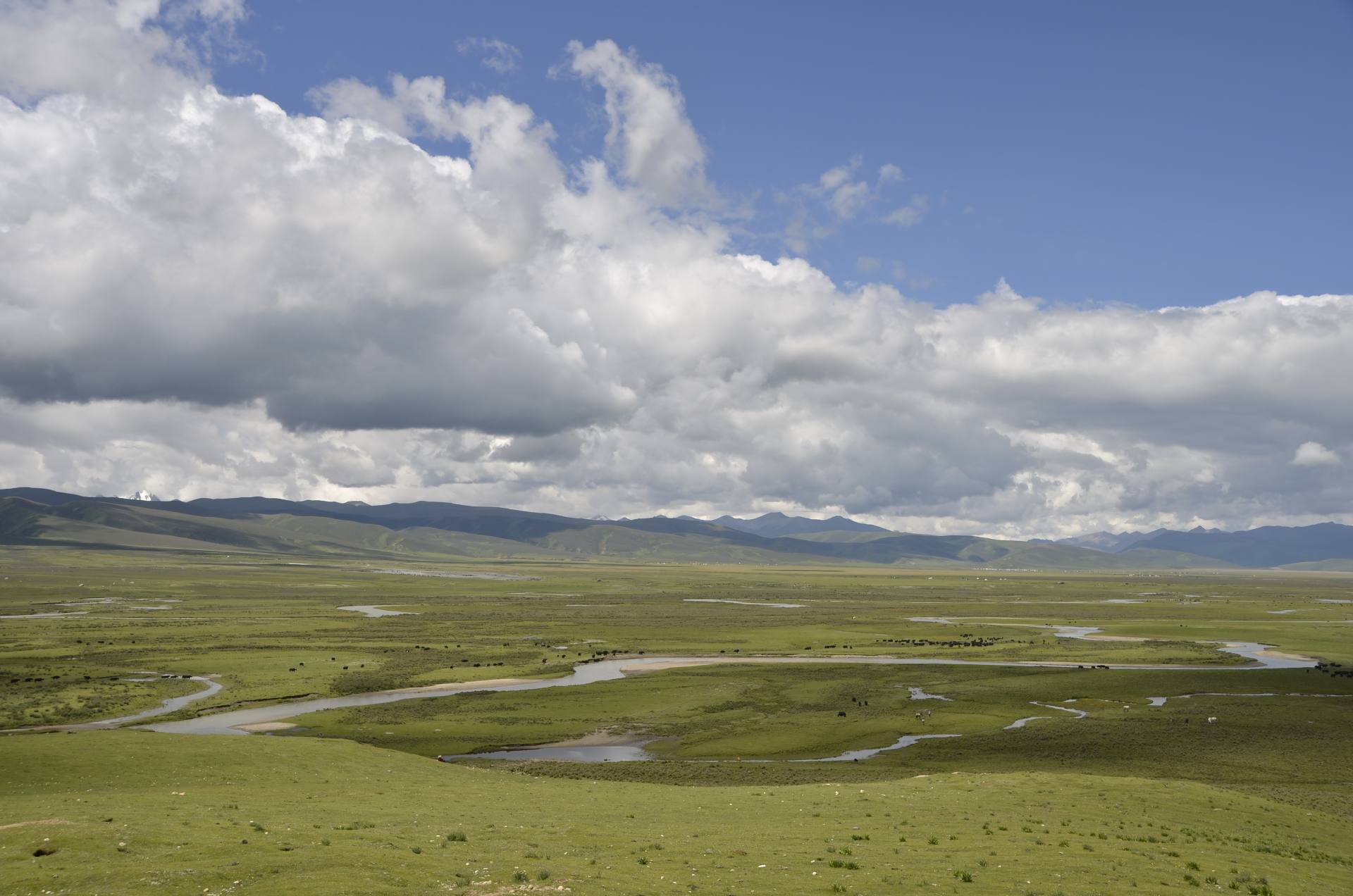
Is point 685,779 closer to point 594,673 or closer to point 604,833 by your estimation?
point 604,833

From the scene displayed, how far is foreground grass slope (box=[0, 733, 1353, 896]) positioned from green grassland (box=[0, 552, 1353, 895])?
0.58ft

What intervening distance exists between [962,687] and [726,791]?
55386mm

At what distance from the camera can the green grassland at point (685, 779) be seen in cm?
2627

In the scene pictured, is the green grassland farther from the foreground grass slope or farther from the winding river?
the winding river

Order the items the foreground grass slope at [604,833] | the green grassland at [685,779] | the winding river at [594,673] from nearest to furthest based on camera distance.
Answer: the foreground grass slope at [604,833] < the green grassland at [685,779] < the winding river at [594,673]

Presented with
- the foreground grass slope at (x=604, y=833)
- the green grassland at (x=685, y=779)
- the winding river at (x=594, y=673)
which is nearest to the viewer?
the foreground grass slope at (x=604, y=833)

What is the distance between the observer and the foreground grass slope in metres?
24.5

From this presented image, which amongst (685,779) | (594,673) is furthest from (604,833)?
(594,673)

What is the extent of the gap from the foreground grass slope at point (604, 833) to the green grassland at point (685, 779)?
176 millimetres

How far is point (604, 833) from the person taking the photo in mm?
32219

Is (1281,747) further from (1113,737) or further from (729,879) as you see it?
(729,879)

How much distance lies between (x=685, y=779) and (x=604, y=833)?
21991 mm

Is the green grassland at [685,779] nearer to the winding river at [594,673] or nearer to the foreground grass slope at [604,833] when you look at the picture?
the foreground grass slope at [604,833]

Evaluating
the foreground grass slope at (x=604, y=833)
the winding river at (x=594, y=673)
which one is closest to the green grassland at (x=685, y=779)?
the foreground grass slope at (x=604, y=833)
